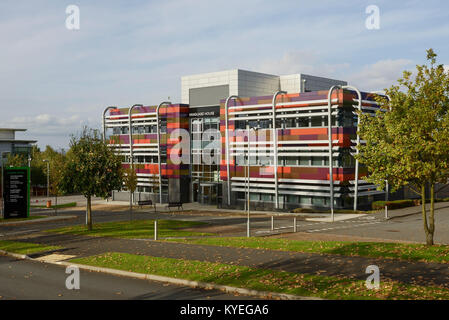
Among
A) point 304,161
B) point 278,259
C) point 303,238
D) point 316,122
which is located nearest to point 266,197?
point 304,161

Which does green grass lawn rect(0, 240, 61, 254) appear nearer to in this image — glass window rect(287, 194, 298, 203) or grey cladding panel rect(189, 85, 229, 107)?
glass window rect(287, 194, 298, 203)

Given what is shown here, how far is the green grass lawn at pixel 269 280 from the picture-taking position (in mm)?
13125

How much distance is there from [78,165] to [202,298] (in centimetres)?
1967

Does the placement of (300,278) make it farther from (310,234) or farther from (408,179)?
(310,234)

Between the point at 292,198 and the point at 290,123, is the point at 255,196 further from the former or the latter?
the point at 290,123

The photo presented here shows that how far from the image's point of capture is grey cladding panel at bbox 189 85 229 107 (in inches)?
2508

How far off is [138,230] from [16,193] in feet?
59.1

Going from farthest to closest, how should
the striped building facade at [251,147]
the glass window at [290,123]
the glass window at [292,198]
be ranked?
the glass window at [290,123] < the glass window at [292,198] < the striped building facade at [251,147]

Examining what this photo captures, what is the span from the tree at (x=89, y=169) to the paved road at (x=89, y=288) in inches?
465

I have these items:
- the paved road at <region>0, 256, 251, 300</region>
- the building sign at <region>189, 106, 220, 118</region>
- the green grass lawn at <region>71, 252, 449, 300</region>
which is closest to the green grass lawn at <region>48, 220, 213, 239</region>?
the green grass lawn at <region>71, 252, 449, 300</region>

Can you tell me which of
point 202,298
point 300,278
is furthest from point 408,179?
point 202,298

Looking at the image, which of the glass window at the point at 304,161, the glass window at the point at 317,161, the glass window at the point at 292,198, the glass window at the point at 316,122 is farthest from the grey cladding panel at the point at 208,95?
the glass window at the point at 317,161

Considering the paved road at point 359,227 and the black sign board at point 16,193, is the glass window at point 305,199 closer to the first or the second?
the paved road at point 359,227

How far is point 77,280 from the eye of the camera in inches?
671
